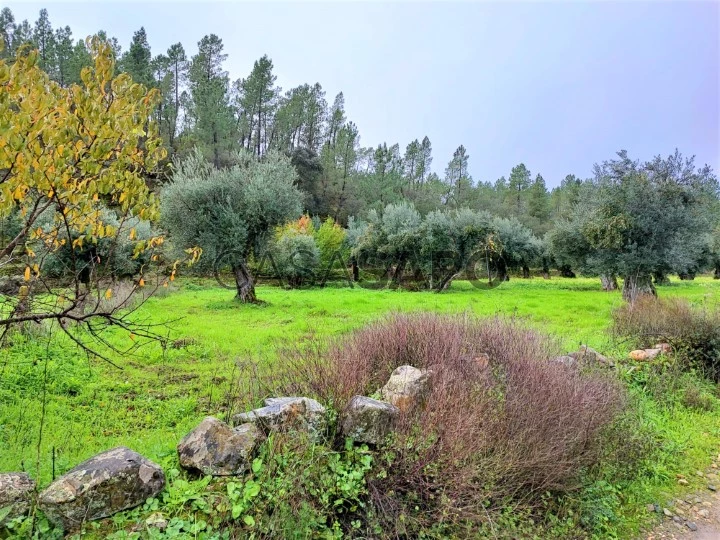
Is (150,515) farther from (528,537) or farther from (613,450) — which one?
(613,450)

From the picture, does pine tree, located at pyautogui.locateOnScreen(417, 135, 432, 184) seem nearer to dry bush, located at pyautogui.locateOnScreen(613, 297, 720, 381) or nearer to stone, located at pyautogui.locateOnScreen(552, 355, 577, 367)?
dry bush, located at pyautogui.locateOnScreen(613, 297, 720, 381)

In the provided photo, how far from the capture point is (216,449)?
10.3 feet

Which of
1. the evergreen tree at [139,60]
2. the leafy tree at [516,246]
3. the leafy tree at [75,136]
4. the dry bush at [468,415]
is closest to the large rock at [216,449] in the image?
the dry bush at [468,415]

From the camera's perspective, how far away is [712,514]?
3965mm

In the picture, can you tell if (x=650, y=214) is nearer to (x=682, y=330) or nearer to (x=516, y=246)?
(x=682, y=330)

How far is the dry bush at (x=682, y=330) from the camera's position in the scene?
24.5 feet

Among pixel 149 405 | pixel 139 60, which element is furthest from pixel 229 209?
pixel 139 60

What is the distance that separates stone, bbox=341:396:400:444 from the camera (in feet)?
11.5

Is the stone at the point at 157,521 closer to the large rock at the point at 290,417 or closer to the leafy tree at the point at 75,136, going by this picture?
the large rock at the point at 290,417

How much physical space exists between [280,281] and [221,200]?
1183 cm

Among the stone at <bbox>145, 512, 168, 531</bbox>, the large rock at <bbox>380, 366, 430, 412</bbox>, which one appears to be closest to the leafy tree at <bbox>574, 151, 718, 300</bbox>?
the large rock at <bbox>380, 366, 430, 412</bbox>

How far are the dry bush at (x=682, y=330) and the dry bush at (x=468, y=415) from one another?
3389 millimetres

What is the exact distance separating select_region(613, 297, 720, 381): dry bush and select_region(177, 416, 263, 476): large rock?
8136 millimetres

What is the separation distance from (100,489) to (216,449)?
2.56ft
